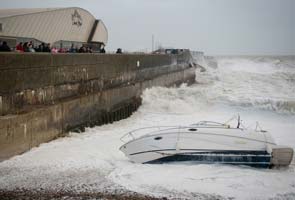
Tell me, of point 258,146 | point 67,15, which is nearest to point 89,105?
point 258,146

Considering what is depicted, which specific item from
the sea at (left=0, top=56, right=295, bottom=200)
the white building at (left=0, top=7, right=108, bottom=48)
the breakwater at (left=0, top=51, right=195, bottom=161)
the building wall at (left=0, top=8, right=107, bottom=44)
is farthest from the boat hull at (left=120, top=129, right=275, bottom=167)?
the building wall at (left=0, top=8, right=107, bottom=44)

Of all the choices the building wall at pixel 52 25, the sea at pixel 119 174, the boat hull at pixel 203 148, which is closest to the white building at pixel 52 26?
the building wall at pixel 52 25

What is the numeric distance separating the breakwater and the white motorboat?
244 cm

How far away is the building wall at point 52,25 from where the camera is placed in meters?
26.1

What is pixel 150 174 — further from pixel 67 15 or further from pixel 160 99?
pixel 67 15

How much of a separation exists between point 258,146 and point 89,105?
6227mm

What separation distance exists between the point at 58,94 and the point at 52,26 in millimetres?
20693

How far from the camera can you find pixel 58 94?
36.3 feet

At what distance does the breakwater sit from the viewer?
855 cm

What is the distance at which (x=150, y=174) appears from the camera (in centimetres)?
763

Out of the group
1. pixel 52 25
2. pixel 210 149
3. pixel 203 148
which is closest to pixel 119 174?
pixel 203 148

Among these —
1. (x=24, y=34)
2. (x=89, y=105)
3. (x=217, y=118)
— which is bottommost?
(x=217, y=118)

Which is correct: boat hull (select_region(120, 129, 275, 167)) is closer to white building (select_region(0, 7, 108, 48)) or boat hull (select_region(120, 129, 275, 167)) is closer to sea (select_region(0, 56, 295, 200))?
sea (select_region(0, 56, 295, 200))

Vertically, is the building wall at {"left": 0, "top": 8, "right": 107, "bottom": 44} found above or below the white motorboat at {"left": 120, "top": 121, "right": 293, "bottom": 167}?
above
